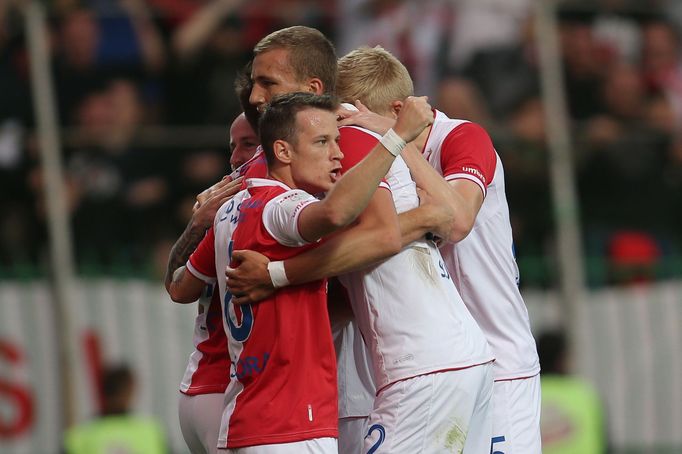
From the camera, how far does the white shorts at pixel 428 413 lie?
5.27 meters

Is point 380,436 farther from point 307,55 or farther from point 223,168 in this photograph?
point 223,168

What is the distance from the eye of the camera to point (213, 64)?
11852 mm

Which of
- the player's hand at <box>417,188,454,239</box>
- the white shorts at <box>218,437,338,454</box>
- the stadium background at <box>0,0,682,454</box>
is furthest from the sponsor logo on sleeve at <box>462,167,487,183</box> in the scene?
the stadium background at <box>0,0,682,454</box>

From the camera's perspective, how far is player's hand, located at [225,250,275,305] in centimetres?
513

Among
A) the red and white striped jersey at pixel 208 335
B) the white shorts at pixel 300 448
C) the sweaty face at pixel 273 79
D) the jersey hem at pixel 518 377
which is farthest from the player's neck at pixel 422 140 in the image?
the white shorts at pixel 300 448

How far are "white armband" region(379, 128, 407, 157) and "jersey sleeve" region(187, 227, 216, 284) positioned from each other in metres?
0.95

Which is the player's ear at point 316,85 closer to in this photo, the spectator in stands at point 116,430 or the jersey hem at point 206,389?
the jersey hem at point 206,389

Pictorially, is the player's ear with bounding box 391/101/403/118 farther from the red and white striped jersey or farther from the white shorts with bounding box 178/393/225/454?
the white shorts with bounding box 178/393/225/454

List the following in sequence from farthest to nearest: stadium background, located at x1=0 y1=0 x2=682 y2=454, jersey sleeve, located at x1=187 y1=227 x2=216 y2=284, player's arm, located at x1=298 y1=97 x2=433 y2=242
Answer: stadium background, located at x1=0 y1=0 x2=682 y2=454
jersey sleeve, located at x1=187 y1=227 x2=216 y2=284
player's arm, located at x1=298 y1=97 x2=433 y2=242

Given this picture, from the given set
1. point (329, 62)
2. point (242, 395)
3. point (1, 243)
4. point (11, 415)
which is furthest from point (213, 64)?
point (242, 395)

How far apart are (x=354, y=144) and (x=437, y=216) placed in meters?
0.43

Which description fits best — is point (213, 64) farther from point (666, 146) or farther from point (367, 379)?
point (367, 379)

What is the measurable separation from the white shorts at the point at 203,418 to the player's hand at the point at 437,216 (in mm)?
1151

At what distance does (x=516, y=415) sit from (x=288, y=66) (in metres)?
1.79
